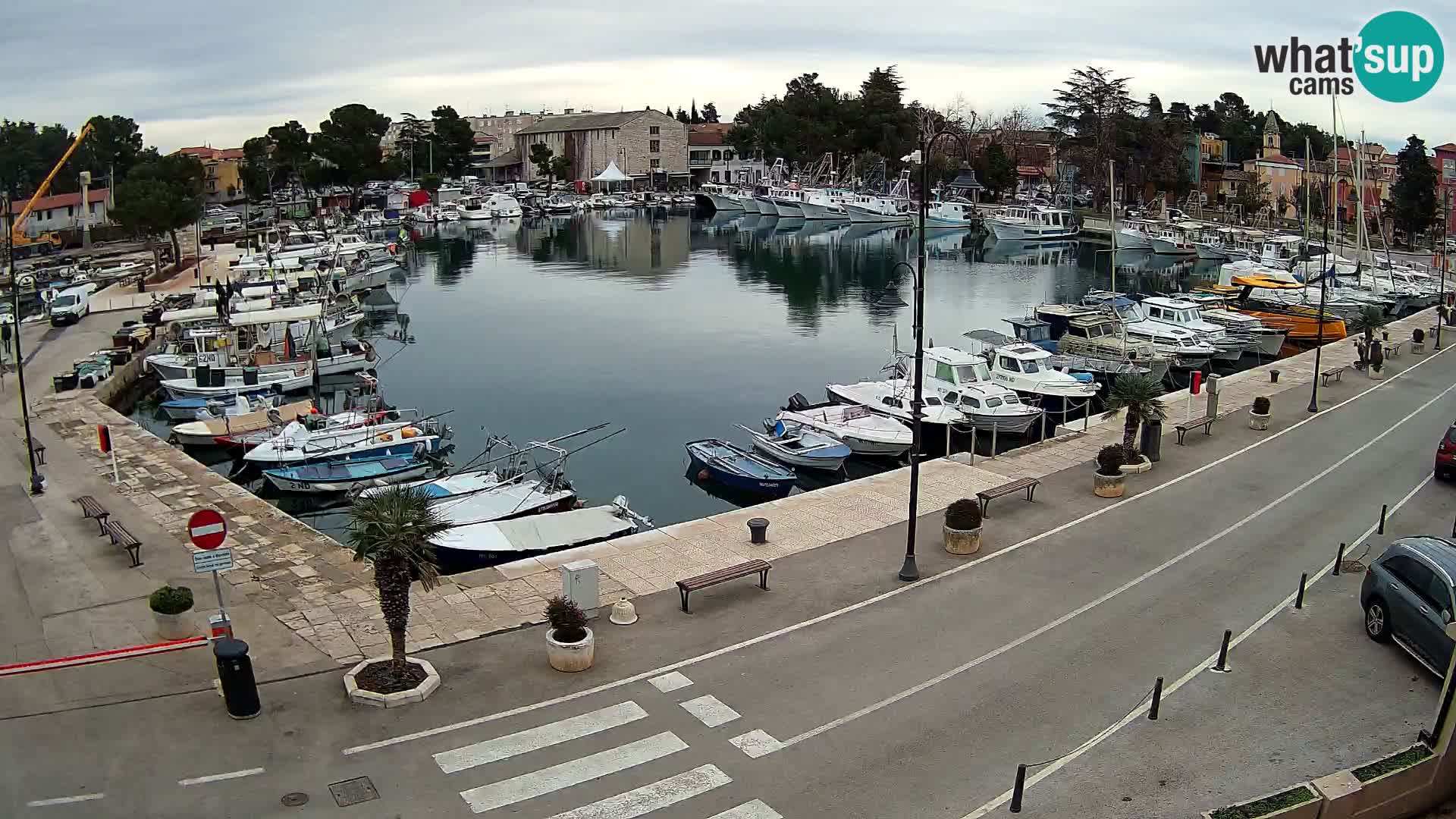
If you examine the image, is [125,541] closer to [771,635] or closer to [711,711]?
[771,635]

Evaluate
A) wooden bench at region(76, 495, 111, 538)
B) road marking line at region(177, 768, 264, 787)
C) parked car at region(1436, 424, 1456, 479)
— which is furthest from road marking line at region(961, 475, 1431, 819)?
wooden bench at region(76, 495, 111, 538)

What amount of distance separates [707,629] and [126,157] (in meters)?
135

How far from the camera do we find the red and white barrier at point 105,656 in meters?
15.7

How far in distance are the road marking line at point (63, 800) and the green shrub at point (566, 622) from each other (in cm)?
571

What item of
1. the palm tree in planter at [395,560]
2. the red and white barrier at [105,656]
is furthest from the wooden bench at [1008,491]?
the red and white barrier at [105,656]

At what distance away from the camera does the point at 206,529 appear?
49.4ft

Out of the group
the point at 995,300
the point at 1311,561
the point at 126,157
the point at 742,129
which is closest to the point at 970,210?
the point at 742,129

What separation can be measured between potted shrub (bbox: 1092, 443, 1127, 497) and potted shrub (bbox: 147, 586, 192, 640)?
703 inches

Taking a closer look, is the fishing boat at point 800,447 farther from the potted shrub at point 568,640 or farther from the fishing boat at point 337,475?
the potted shrub at point 568,640

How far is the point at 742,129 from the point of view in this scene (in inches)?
6565

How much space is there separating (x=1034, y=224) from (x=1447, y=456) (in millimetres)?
96878

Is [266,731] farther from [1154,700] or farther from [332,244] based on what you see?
[332,244]

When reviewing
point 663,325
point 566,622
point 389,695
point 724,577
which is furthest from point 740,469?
point 663,325

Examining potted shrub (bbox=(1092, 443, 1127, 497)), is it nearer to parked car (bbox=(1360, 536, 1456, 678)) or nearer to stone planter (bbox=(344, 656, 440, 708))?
parked car (bbox=(1360, 536, 1456, 678))
